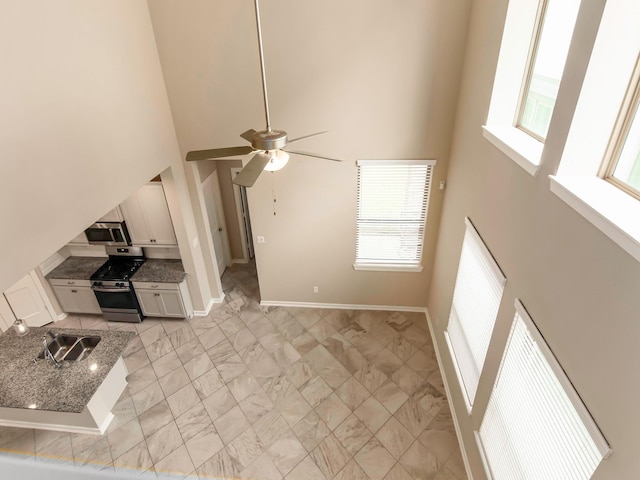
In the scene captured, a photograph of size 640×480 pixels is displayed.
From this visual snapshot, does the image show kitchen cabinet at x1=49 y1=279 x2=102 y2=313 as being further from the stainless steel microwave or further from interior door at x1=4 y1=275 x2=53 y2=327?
the stainless steel microwave

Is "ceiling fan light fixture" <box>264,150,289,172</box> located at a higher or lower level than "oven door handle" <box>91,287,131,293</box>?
higher

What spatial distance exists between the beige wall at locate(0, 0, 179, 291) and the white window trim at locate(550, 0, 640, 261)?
3.52 metres

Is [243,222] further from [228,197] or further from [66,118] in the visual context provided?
[66,118]

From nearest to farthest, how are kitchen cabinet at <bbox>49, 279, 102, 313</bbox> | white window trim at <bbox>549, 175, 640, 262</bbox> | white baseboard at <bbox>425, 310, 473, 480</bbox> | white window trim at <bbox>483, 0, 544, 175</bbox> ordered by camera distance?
1. white window trim at <bbox>549, 175, 640, 262</bbox>
2. white window trim at <bbox>483, 0, 544, 175</bbox>
3. white baseboard at <bbox>425, 310, 473, 480</bbox>
4. kitchen cabinet at <bbox>49, 279, 102, 313</bbox>

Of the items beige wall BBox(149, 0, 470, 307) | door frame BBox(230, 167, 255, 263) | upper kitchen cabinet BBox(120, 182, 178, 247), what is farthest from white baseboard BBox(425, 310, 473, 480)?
upper kitchen cabinet BBox(120, 182, 178, 247)

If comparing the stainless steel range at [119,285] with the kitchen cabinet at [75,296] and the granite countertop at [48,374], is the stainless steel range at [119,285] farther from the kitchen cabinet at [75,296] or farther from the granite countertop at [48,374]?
the granite countertop at [48,374]

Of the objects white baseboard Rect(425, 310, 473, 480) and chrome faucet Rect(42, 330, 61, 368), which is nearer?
white baseboard Rect(425, 310, 473, 480)

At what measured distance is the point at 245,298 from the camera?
629 centimetres

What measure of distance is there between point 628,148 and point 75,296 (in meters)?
7.04

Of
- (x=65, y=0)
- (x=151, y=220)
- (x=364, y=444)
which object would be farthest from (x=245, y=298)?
(x=65, y=0)

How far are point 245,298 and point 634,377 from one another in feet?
18.0

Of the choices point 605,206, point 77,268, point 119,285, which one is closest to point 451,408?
point 605,206

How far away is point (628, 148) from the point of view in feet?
6.25

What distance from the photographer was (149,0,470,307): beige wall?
3.96 m
